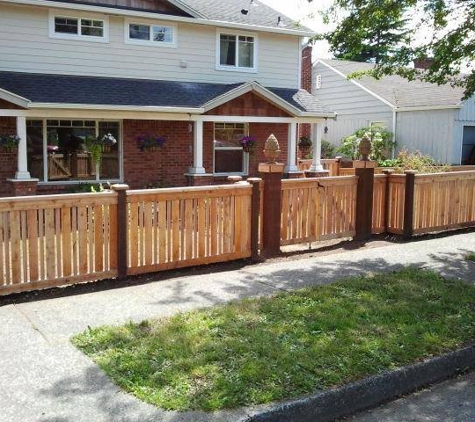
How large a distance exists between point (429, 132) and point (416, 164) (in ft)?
20.8

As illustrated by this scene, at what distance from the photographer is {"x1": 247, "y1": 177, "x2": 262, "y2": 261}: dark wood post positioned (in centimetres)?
824

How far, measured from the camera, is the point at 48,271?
21.5 ft

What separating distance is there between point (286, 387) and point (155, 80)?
13.8 metres

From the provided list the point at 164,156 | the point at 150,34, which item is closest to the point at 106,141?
the point at 164,156

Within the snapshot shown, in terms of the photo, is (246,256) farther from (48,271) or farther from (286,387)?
(286,387)

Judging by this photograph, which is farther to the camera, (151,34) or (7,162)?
(151,34)

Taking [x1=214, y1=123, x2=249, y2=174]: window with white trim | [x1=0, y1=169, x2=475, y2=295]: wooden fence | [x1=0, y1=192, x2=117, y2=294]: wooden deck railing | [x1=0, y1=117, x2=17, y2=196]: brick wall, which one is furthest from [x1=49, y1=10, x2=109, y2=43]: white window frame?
[x1=0, y1=192, x2=117, y2=294]: wooden deck railing

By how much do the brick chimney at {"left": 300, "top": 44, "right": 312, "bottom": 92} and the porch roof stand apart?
9583 mm

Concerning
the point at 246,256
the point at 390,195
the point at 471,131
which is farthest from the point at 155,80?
the point at 471,131

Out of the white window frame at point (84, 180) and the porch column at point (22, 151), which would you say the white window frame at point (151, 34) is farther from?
the porch column at point (22, 151)

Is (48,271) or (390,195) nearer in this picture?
(48,271)

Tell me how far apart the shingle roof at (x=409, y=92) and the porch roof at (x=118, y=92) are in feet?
21.8

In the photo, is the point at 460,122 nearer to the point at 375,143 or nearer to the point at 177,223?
the point at 375,143

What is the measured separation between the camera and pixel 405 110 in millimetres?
23453
